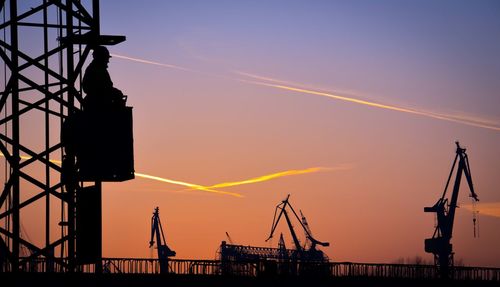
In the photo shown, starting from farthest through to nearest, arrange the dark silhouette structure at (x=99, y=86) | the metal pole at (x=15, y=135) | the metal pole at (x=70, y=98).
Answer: the dark silhouette structure at (x=99, y=86)
the metal pole at (x=70, y=98)
the metal pole at (x=15, y=135)

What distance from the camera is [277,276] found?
2138 inches

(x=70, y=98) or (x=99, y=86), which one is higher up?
(x=99, y=86)

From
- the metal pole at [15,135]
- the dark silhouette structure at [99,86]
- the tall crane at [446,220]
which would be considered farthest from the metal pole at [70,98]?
the tall crane at [446,220]

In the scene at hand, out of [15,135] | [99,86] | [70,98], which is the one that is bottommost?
[15,135]

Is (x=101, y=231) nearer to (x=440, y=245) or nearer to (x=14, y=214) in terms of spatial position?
(x=14, y=214)

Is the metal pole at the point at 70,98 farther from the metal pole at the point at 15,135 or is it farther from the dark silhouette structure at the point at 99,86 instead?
the metal pole at the point at 15,135

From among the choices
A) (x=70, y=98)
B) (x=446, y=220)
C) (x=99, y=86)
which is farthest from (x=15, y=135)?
(x=446, y=220)

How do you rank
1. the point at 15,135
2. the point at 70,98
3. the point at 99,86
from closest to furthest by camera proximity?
1. the point at 15,135
2. the point at 70,98
3. the point at 99,86

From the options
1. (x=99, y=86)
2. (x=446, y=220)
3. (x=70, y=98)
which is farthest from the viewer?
(x=446, y=220)

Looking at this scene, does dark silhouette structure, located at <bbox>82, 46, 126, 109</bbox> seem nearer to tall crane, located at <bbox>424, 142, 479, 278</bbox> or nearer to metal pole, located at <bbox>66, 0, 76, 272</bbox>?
metal pole, located at <bbox>66, 0, 76, 272</bbox>

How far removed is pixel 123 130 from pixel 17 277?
562cm

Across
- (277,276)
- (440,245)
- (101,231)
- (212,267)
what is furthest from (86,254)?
(440,245)

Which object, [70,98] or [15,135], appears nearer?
[15,135]

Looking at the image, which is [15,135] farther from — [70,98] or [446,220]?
[446,220]
